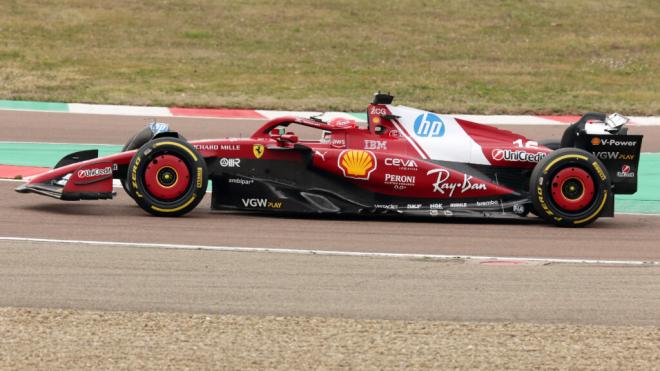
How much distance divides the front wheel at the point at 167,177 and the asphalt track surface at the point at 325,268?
19 centimetres

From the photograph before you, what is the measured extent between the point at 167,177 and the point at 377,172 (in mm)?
2066

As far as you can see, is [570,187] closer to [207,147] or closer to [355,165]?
[355,165]

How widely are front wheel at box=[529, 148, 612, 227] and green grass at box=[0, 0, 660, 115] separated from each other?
11248 mm

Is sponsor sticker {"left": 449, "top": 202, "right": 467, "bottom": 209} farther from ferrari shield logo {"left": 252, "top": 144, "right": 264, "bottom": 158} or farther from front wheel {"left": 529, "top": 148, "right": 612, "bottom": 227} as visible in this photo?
ferrari shield logo {"left": 252, "top": 144, "right": 264, "bottom": 158}

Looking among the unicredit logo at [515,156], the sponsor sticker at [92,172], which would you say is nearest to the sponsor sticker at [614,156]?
the unicredit logo at [515,156]

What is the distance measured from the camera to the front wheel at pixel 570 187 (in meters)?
12.4

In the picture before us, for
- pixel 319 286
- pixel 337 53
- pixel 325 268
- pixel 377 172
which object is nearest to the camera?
pixel 319 286

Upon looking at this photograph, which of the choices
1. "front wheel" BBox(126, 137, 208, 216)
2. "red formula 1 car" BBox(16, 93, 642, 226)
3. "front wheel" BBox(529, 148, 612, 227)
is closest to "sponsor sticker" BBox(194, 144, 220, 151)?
"red formula 1 car" BBox(16, 93, 642, 226)

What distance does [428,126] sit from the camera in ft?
42.1

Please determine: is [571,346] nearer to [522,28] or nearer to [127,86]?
[127,86]

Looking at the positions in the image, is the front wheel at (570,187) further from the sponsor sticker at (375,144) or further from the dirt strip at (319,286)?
the dirt strip at (319,286)

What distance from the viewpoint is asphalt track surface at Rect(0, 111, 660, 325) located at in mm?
8727

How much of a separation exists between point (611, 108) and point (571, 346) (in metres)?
17.5

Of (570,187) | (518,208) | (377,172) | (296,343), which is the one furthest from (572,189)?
(296,343)
